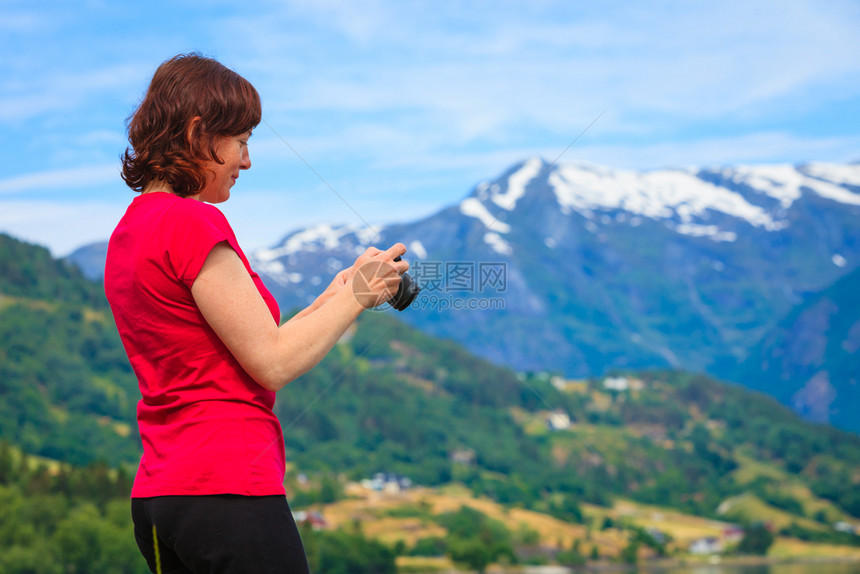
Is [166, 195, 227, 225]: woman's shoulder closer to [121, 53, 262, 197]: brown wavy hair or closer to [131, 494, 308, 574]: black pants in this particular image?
[121, 53, 262, 197]: brown wavy hair

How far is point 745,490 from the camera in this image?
16512 cm

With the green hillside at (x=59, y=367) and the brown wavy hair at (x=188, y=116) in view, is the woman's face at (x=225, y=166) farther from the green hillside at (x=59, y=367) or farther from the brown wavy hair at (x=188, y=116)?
the green hillside at (x=59, y=367)

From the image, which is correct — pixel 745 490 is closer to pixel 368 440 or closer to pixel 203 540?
pixel 368 440

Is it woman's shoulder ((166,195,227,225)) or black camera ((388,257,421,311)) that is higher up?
woman's shoulder ((166,195,227,225))

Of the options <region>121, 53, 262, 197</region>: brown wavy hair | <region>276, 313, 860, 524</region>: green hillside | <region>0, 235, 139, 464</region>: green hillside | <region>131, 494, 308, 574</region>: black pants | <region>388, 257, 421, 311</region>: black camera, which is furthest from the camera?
<region>276, 313, 860, 524</region>: green hillside

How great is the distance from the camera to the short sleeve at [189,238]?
2043 millimetres

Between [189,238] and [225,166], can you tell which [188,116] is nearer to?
[225,166]

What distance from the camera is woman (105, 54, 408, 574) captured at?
6.54 ft

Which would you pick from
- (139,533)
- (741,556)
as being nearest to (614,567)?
(741,556)

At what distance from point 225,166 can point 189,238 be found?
305mm

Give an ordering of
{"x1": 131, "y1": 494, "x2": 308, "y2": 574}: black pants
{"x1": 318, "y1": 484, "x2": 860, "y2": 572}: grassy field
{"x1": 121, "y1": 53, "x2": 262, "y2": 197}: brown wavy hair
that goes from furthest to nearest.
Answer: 1. {"x1": 318, "y1": 484, "x2": 860, "y2": 572}: grassy field
2. {"x1": 121, "y1": 53, "x2": 262, "y2": 197}: brown wavy hair
3. {"x1": 131, "y1": 494, "x2": 308, "y2": 574}: black pants

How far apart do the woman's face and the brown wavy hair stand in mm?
15

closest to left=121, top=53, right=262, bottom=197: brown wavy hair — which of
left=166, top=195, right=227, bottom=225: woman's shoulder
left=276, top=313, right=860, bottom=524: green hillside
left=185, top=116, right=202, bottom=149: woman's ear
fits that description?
left=185, top=116, right=202, bottom=149: woman's ear

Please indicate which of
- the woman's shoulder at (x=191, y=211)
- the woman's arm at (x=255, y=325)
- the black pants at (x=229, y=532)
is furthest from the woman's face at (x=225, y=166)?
the black pants at (x=229, y=532)
